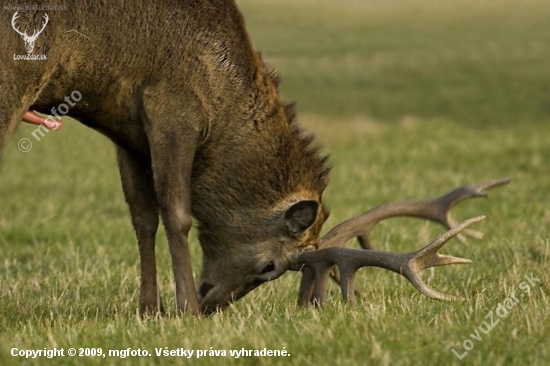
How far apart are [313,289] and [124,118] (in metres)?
1.57

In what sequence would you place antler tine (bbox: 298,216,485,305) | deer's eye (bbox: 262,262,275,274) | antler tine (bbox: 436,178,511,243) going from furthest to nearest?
antler tine (bbox: 436,178,511,243), deer's eye (bbox: 262,262,275,274), antler tine (bbox: 298,216,485,305)

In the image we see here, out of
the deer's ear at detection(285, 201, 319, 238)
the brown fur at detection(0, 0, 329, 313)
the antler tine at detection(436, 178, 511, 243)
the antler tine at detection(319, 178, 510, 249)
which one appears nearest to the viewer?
the brown fur at detection(0, 0, 329, 313)

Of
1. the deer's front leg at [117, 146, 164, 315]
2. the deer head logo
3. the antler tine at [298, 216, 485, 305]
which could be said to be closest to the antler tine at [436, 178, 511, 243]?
the antler tine at [298, 216, 485, 305]

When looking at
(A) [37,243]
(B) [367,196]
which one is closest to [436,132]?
(B) [367,196]

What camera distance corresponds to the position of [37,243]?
1070cm

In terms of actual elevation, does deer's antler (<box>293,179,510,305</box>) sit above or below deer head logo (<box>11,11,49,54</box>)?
below

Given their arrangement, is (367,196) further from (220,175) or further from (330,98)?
(330,98)

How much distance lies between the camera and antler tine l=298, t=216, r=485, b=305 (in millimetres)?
6543

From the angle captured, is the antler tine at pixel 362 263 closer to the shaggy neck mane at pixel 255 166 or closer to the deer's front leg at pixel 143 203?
the shaggy neck mane at pixel 255 166

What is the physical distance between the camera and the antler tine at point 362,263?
654cm

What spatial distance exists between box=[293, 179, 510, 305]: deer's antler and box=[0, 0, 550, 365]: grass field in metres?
0.19

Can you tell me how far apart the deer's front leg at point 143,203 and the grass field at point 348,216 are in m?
0.30

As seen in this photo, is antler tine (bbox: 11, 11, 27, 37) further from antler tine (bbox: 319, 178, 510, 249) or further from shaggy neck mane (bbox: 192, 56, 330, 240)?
antler tine (bbox: 319, 178, 510, 249)

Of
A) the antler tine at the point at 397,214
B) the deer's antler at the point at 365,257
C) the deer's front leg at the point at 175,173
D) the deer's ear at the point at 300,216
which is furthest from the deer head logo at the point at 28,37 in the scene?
the antler tine at the point at 397,214
